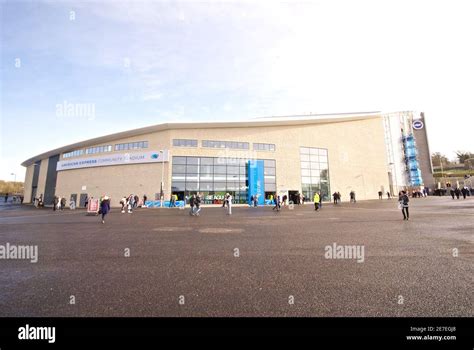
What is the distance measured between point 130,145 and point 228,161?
1805 centimetres

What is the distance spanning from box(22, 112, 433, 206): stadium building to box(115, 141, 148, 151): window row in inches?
7.8

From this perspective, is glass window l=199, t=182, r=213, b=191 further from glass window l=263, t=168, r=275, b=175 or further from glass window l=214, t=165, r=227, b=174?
glass window l=263, t=168, r=275, b=175

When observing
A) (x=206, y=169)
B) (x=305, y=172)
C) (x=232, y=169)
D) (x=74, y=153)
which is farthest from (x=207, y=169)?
(x=74, y=153)

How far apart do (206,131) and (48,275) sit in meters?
36.3

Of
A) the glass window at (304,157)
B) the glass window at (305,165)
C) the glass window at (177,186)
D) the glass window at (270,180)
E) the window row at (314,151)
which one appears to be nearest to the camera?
the glass window at (177,186)

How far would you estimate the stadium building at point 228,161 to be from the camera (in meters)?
37.4

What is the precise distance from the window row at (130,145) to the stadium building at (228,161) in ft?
0.65

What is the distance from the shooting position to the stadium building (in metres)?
37.4

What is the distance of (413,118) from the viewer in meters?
64.5

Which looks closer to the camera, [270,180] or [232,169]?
[232,169]

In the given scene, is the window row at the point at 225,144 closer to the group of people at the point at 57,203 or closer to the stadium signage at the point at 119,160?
the stadium signage at the point at 119,160

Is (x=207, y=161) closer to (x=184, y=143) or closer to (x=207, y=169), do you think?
(x=207, y=169)

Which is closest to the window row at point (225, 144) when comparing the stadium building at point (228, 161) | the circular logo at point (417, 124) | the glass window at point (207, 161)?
the stadium building at point (228, 161)

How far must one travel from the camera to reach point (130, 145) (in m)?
40.5
